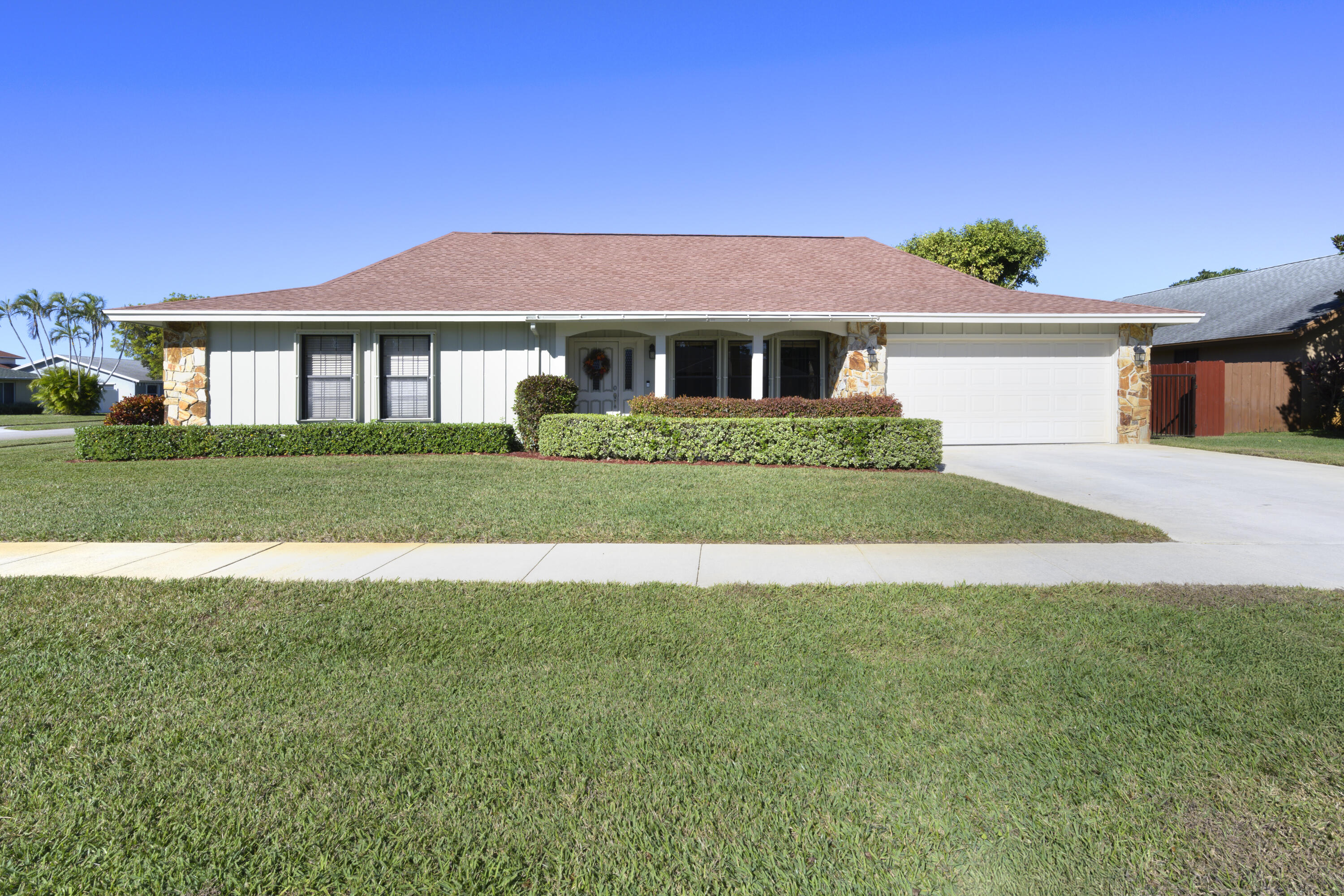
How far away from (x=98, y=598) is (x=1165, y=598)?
22.3 feet

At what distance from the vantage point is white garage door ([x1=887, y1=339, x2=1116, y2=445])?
15883 mm

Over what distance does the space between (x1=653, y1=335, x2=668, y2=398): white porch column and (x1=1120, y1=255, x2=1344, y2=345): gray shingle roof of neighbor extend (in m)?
17.0

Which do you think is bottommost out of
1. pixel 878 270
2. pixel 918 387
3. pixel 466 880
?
pixel 466 880

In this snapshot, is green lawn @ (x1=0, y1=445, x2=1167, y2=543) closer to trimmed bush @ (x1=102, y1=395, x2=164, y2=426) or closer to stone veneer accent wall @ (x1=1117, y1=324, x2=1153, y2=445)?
trimmed bush @ (x1=102, y1=395, x2=164, y2=426)

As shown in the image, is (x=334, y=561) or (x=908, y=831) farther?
(x=334, y=561)

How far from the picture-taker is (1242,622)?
4324 millimetres

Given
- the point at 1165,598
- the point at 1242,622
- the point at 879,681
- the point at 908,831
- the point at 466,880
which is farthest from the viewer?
the point at 1165,598

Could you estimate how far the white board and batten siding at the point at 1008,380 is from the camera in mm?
15859

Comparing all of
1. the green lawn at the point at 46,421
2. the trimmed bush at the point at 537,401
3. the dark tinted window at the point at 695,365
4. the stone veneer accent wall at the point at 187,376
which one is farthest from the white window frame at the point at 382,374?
the green lawn at the point at 46,421

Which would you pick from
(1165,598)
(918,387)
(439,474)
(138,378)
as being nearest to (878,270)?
(918,387)

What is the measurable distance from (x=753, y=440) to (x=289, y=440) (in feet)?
27.9

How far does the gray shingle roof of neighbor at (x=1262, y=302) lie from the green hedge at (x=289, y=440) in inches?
830

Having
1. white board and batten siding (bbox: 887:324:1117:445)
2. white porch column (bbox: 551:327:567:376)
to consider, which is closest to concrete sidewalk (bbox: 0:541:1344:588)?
white porch column (bbox: 551:327:567:376)

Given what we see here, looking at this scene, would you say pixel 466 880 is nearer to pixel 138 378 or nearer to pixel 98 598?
pixel 98 598
